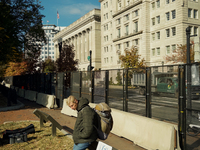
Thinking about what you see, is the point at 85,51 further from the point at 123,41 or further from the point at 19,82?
the point at 19,82

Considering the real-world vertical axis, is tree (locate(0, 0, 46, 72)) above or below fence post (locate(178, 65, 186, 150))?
above

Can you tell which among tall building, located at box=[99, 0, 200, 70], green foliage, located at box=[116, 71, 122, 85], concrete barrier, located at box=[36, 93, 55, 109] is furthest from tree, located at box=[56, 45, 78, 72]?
green foliage, located at box=[116, 71, 122, 85]

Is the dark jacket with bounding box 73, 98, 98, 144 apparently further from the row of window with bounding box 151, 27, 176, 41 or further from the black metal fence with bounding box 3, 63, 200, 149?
the row of window with bounding box 151, 27, 176, 41

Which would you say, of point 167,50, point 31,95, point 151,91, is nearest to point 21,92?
point 31,95

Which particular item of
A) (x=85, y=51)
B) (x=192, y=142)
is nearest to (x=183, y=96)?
(x=192, y=142)

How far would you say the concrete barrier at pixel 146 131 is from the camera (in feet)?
19.2

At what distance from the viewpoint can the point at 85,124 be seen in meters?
3.55

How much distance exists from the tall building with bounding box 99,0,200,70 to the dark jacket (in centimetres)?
3863

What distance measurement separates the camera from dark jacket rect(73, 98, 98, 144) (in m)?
3.53

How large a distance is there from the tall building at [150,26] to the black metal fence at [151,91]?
32294 millimetres

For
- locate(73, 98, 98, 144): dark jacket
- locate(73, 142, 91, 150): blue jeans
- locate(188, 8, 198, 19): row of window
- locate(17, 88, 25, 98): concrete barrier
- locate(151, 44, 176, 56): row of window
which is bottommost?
locate(17, 88, 25, 98): concrete barrier

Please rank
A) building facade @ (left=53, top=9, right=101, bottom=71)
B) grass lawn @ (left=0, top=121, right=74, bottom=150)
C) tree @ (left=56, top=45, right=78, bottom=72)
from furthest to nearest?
→ 1. building facade @ (left=53, top=9, right=101, bottom=71)
2. tree @ (left=56, top=45, right=78, bottom=72)
3. grass lawn @ (left=0, top=121, right=74, bottom=150)

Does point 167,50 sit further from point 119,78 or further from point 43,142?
point 43,142

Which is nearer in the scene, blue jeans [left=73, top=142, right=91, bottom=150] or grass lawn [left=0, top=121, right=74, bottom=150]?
blue jeans [left=73, top=142, right=91, bottom=150]
